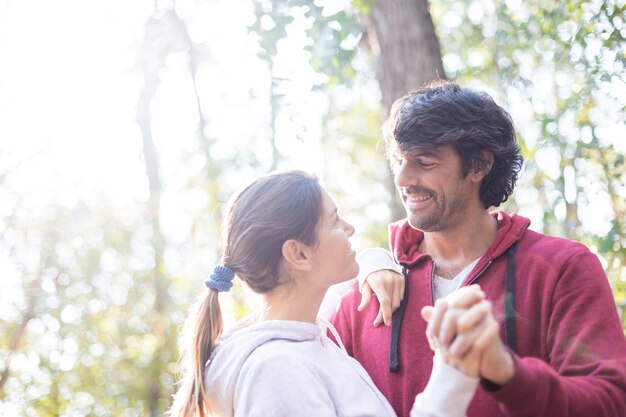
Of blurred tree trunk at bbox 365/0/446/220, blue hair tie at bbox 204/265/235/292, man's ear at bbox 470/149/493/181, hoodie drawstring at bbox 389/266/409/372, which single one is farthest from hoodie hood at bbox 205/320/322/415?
blurred tree trunk at bbox 365/0/446/220

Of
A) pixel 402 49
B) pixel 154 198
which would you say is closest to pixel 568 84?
pixel 402 49

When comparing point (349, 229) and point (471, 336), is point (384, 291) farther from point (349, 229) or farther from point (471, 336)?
point (471, 336)

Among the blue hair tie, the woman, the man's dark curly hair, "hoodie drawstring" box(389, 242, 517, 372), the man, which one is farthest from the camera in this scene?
the man's dark curly hair

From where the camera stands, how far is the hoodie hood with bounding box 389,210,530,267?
2.54 meters

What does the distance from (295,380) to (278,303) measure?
1.29 feet

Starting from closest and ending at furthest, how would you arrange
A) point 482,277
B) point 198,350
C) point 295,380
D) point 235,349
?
point 295,380
point 235,349
point 198,350
point 482,277

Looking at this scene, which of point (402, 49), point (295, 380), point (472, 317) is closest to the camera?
point (472, 317)

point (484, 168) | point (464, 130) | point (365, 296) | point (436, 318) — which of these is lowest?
point (365, 296)

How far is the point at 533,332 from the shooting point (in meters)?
2.31

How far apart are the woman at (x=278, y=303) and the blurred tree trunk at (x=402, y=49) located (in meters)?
1.63

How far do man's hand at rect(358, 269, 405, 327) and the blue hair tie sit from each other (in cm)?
50

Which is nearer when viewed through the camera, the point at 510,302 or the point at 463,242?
the point at 510,302

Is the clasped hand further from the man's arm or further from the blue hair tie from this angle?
the blue hair tie

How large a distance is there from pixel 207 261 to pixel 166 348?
8.15 ft
